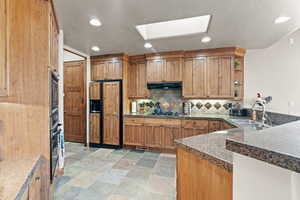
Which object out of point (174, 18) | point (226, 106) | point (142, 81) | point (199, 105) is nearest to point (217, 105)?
point (226, 106)

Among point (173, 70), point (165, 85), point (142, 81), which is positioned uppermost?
point (173, 70)

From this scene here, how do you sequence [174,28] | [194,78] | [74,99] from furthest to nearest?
[74,99], [194,78], [174,28]

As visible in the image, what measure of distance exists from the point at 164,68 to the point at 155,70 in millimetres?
244

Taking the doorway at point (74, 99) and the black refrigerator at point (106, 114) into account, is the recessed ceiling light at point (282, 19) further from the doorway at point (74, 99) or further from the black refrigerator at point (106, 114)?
the doorway at point (74, 99)

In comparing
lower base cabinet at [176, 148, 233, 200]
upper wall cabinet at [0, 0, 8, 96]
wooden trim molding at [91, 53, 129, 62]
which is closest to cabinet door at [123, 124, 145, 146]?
wooden trim molding at [91, 53, 129, 62]

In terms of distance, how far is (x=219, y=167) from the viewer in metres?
0.96

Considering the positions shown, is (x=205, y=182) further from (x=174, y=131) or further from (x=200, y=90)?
(x=200, y=90)

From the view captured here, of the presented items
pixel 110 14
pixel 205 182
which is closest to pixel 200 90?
pixel 110 14

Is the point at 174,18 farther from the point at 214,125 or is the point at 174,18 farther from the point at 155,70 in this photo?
the point at 214,125

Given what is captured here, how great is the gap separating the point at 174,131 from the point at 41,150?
2.73 m

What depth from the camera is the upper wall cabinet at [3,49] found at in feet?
3.70

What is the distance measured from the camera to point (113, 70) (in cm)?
420

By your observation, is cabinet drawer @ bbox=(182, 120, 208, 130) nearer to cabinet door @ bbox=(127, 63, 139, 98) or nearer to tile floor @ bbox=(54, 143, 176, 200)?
tile floor @ bbox=(54, 143, 176, 200)

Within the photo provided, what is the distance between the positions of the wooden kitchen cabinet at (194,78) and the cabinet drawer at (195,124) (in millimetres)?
671
